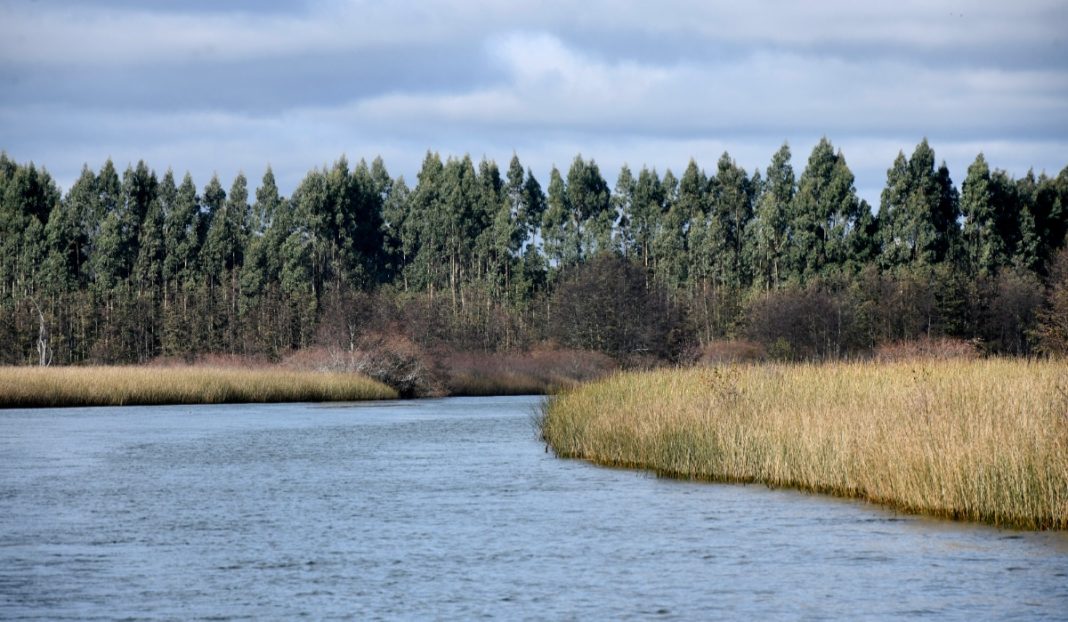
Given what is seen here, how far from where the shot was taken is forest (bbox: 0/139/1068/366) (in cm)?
7181

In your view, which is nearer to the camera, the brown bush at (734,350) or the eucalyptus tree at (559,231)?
the brown bush at (734,350)

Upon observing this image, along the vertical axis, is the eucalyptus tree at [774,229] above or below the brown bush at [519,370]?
above

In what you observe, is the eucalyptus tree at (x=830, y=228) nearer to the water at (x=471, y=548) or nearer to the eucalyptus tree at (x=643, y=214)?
the eucalyptus tree at (x=643, y=214)

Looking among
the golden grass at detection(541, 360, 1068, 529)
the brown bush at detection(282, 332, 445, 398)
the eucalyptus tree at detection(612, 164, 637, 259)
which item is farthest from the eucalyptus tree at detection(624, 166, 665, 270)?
the golden grass at detection(541, 360, 1068, 529)

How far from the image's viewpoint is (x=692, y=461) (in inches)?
896

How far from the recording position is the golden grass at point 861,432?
53.7ft

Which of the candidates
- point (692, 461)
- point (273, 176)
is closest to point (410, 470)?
point (692, 461)

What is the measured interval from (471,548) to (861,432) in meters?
7.10

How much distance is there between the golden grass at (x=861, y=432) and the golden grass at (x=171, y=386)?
2428 cm

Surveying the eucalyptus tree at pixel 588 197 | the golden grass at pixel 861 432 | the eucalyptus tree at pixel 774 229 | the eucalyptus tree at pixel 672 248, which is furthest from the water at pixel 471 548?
the eucalyptus tree at pixel 588 197

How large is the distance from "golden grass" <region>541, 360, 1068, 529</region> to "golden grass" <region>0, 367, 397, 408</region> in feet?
79.7

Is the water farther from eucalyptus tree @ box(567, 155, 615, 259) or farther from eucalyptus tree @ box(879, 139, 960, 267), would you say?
eucalyptus tree @ box(567, 155, 615, 259)

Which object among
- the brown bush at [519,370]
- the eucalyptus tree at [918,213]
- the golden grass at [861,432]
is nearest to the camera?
the golden grass at [861,432]

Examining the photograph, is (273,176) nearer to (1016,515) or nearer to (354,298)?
(354,298)
